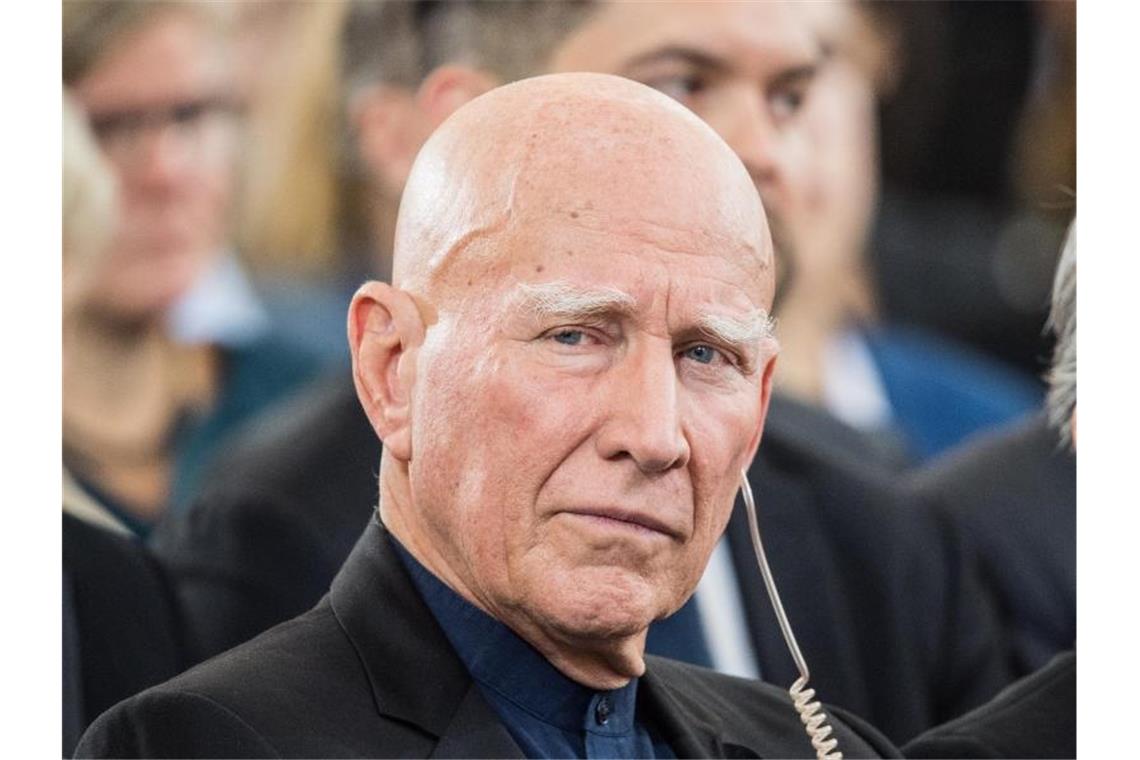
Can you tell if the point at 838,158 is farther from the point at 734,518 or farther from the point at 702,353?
the point at 702,353

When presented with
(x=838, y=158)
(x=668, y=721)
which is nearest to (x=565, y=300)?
(x=668, y=721)

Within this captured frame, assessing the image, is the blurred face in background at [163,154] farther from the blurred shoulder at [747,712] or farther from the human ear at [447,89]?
the blurred shoulder at [747,712]

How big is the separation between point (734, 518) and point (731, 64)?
0.63 m

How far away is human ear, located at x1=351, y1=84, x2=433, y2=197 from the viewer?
2658 mm

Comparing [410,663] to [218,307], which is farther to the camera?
[218,307]

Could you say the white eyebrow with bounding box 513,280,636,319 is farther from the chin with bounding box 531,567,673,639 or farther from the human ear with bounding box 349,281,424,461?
the chin with bounding box 531,567,673,639

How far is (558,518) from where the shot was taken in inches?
81.7

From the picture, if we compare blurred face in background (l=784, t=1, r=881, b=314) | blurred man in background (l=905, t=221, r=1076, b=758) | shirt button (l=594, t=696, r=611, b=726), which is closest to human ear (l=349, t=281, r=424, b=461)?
shirt button (l=594, t=696, r=611, b=726)

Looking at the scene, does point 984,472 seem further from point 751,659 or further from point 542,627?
point 542,627

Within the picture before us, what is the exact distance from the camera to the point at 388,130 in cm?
270

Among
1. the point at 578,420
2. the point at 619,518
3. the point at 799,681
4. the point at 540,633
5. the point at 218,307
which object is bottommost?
the point at 799,681

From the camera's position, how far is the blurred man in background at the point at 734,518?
2584mm

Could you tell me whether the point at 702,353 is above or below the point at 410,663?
above

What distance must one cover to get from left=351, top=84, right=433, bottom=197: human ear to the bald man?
45cm
